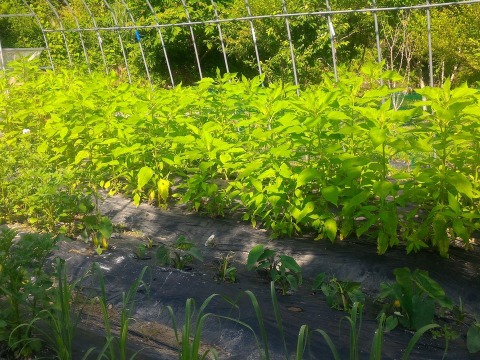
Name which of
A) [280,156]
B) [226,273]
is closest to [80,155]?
[280,156]

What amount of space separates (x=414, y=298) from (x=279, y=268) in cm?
A: 94

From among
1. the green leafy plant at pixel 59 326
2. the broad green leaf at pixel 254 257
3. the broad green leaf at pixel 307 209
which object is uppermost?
the green leafy plant at pixel 59 326

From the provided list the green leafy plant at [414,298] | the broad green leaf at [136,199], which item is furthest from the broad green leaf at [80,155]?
the green leafy plant at [414,298]

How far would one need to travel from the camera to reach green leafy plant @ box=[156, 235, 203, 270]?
4133 mm

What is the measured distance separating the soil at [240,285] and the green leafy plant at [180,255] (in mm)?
63

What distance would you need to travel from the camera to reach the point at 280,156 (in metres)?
4.26

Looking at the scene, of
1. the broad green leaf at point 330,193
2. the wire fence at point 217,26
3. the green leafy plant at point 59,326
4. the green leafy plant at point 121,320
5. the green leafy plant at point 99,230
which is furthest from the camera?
the wire fence at point 217,26

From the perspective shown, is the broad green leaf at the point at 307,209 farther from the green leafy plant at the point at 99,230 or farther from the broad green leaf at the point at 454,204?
the green leafy plant at the point at 99,230

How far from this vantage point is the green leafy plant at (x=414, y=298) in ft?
10.5

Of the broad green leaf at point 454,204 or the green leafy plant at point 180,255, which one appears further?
the green leafy plant at point 180,255

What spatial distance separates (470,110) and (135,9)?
50.5ft

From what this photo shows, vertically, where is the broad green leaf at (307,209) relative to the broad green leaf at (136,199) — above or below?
above

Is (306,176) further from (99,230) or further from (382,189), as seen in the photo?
(99,230)

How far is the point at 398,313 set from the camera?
330 centimetres
